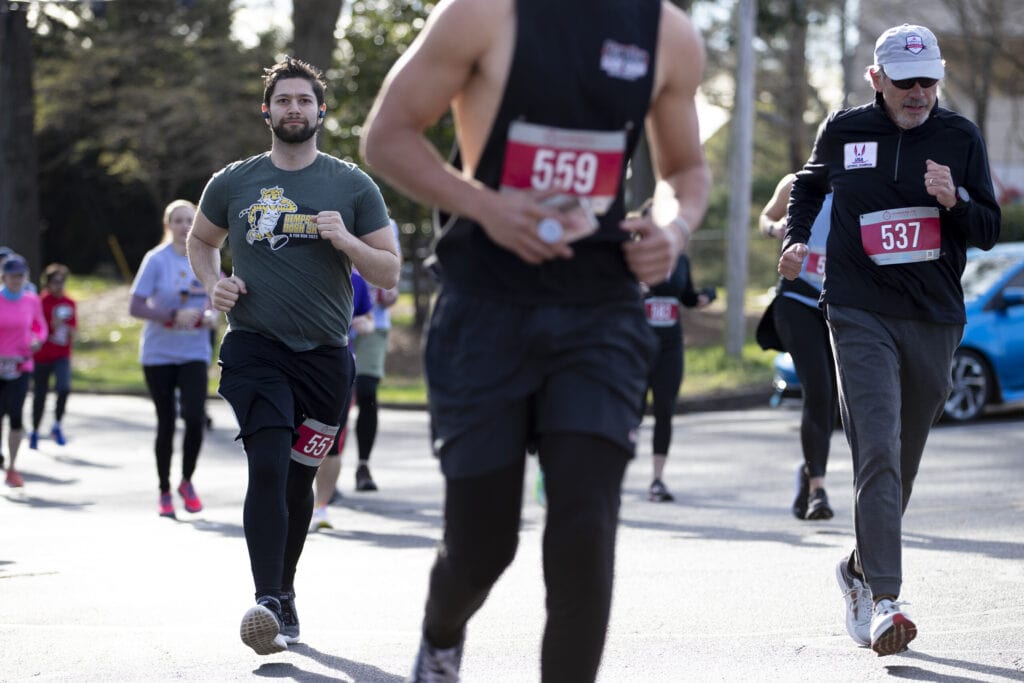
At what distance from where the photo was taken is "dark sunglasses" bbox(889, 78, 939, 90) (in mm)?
5551

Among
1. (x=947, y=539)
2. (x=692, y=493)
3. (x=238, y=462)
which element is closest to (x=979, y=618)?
(x=947, y=539)

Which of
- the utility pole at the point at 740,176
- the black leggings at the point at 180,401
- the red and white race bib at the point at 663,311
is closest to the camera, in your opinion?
the black leggings at the point at 180,401

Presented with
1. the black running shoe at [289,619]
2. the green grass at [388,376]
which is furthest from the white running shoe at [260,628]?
the green grass at [388,376]

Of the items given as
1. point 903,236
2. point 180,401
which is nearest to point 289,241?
point 903,236

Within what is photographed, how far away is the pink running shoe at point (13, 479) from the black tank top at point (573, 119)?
905cm

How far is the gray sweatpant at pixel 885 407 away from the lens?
5434 millimetres

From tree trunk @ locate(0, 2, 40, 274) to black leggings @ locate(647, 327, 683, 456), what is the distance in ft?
51.5

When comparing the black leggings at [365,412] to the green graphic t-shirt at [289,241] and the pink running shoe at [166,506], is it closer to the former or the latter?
the pink running shoe at [166,506]

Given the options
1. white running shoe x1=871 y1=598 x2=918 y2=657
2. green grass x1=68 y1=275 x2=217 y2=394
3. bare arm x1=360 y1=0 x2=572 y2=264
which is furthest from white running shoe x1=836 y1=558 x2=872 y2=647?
green grass x1=68 y1=275 x2=217 y2=394

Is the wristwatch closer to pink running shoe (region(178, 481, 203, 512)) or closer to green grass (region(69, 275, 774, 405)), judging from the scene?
pink running shoe (region(178, 481, 203, 512))

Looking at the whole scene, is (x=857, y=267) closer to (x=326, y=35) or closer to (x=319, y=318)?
(x=319, y=318)

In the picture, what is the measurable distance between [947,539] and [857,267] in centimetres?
301

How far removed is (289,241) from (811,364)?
12.6ft

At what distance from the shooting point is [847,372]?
5.64 m
